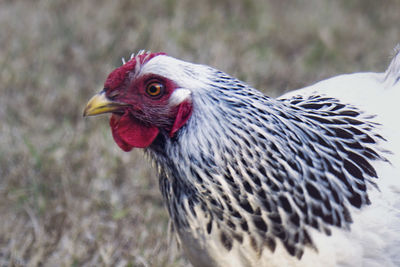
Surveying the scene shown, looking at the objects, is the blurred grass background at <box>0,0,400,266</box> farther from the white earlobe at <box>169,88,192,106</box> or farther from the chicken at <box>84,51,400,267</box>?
the white earlobe at <box>169,88,192,106</box>

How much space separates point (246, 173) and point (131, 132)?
38cm

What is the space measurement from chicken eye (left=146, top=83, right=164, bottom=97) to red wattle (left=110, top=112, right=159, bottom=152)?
0.10m

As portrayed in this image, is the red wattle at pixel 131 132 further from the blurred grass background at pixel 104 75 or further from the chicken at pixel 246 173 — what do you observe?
the blurred grass background at pixel 104 75

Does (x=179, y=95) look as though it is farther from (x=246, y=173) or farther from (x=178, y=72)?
(x=246, y=173)

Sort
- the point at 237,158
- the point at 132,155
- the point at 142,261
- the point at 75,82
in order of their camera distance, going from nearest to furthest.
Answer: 1. the point at 237,158
2. the point at 142,261
3. the point at 132,155
4. the point at 75,82

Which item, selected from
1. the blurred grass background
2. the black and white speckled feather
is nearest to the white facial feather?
the black and white speckled feather

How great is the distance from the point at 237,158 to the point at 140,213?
1.33 meters

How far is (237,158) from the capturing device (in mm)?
1599

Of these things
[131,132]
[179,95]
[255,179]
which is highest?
[179,95]

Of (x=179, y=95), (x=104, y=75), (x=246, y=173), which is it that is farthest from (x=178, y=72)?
(x=104, y=75)

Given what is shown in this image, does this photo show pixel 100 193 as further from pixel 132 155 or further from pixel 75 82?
pixel 75 82

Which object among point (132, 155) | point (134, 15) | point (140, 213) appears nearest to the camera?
point (140, 213)

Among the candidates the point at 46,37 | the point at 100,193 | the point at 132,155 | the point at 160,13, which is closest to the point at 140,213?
the point at 100,193

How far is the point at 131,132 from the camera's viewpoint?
1.66 meters
